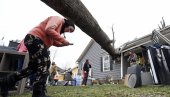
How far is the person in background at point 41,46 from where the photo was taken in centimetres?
416

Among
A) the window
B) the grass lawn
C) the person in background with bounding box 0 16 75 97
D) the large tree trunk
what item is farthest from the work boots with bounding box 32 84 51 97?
the window

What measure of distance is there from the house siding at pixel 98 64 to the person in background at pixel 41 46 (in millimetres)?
18122

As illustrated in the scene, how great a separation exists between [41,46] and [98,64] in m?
23.1

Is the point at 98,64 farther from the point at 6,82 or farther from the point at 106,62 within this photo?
the point at 6,82

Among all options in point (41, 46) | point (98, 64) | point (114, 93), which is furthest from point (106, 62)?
point (41, 46)

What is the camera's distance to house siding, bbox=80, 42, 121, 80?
22.8m

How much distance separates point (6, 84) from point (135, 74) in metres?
6.30

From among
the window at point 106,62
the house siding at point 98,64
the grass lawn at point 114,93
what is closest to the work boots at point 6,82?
the grass lawn at point 114,93

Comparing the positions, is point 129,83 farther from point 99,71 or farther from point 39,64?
point 99,71

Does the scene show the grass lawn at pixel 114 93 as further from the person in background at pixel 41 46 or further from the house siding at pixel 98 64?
the house siding at pixel 98 64

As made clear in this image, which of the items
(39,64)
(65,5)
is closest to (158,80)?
(39,64)

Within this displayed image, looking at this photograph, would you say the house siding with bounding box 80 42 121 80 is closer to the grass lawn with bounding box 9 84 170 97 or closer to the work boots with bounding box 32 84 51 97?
the grass lawn with bounding box 9 84 170 97

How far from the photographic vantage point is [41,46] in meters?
4.27

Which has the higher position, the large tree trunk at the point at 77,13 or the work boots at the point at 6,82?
the large tree trunk at the point at 77,13
